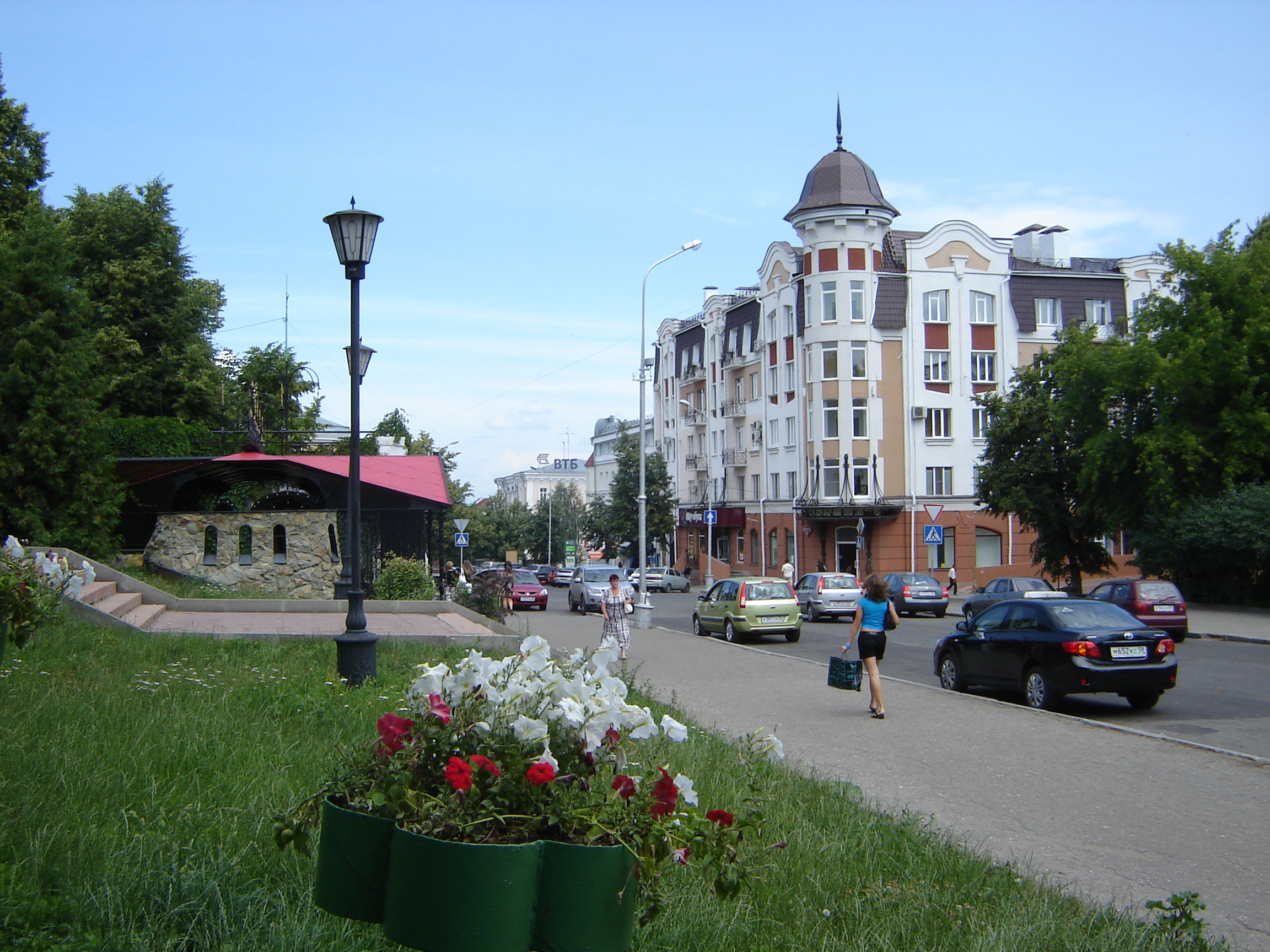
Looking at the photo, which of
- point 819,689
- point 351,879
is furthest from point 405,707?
point 819,689

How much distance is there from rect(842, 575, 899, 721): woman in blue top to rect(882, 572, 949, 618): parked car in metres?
23.0

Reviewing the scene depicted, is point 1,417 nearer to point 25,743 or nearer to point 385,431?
point 25,743

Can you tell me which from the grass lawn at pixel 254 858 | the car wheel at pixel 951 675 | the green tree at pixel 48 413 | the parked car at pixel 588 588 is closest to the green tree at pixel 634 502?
the parked car at pixel 588 588

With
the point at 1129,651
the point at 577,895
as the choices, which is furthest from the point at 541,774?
the point at 1129,651

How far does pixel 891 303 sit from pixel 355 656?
162 ft

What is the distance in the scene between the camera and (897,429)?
55562 mm

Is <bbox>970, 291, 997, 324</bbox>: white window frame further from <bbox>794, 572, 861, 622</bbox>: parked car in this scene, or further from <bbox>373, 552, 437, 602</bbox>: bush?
<bbox>373, 552, 437, 602</bbox>: bush

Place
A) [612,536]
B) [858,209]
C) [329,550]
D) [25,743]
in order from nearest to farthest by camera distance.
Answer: [25,743] < [329,550] < [858,209] < [612,536]

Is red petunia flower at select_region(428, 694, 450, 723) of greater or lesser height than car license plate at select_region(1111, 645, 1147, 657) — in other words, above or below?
above

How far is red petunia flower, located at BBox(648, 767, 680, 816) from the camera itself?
9.16 ft

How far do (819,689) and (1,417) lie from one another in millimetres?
14379

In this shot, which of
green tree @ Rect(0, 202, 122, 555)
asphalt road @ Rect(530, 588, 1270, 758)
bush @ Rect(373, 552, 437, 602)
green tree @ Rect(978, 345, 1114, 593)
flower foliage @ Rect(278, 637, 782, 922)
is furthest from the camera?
green tree @ Rect(978, 345, 1114, 593)

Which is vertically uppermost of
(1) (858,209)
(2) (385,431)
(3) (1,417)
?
(1) (858,209)

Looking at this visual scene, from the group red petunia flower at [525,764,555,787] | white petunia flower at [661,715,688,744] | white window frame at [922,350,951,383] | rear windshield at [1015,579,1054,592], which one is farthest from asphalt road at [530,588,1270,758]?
white window frame at [922,350,951,383]
